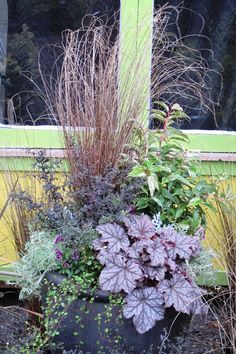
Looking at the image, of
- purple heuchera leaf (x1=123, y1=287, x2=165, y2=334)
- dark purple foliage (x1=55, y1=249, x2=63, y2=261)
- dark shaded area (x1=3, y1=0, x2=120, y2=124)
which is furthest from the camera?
dark shaded area (x1=3, y1=0, x2=120, y2=124)

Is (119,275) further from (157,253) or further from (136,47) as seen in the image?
(136,47)

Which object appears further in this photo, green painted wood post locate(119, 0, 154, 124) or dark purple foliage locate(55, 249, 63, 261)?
green painted wood post locate(119, 0, 154, 124)

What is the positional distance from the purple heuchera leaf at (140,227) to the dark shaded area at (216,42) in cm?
143

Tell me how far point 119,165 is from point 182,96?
3.45 ft

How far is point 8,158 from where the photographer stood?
3.83 meters

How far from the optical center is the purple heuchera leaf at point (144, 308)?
8.47ft

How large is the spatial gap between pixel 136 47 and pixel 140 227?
1.29 metres

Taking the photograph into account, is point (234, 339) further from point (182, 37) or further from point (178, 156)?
point (182, 37)

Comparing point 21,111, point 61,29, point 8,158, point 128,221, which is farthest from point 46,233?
point 61,29

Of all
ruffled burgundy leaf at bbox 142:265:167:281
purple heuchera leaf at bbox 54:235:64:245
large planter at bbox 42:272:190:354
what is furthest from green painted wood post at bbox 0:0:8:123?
ruffled burgundy leaf at bbox 142:265:167:281

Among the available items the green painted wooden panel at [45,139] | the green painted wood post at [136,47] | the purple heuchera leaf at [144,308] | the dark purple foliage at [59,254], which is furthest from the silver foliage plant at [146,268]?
the green painted wooden panel at [45,139]

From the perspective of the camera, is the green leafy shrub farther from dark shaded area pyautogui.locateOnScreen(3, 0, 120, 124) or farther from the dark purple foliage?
dark shaded area pyautogui.locateOnScreen(3, 0, 120, 124)

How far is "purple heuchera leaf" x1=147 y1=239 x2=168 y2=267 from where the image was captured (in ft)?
8.77

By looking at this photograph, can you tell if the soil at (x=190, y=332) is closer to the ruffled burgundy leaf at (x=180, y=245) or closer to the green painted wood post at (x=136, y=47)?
the ruffled burgundy leaf at (x=180, y=245)
